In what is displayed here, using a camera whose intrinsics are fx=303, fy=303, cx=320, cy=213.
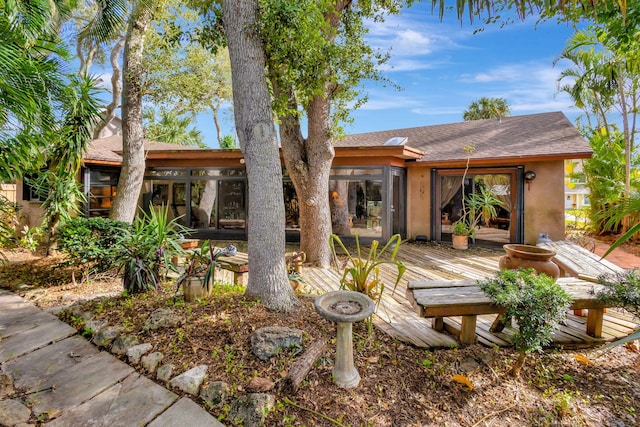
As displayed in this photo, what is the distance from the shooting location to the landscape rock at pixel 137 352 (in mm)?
2621

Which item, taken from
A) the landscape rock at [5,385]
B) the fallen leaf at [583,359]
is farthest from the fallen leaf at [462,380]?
the landscape rock at [5,385]

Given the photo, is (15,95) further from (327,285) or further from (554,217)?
(554,217)

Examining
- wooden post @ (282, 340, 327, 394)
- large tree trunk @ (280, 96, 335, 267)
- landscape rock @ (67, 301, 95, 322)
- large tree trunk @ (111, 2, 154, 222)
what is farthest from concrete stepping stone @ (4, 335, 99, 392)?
large tree trunk @ (111, 2, 154, 222)

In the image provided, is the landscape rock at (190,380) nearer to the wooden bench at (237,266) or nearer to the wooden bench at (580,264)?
the wooden bench at (237,266)

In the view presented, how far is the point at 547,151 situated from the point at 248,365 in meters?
8.14

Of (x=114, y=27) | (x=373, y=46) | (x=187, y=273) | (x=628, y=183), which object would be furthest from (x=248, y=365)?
(x=628, y=183)

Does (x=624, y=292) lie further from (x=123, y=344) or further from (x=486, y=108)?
(x=486, y=108)

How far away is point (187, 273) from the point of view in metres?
3.49

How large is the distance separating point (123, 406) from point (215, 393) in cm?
65

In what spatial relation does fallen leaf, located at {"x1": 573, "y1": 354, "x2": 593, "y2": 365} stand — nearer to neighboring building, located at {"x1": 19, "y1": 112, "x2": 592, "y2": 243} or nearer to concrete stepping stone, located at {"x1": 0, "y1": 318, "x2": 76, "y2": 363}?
concrete stepping stone, located at {"x1": 0, "y1": 318, "x2": 76, "y2": 363}

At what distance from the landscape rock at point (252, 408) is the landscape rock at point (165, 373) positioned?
0.66 meters

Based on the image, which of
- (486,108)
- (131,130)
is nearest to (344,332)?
(131,130)

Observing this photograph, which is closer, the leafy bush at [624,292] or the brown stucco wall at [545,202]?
the leafy bush at [624,292]

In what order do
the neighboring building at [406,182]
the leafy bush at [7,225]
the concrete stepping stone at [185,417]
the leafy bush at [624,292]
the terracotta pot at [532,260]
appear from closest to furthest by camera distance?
the concrete stepping stone at [185,417], the leafy bush at [624,292], the terracotta pot at [532,260], the leafy bush at [7,225], the neighboring building at [406,182]
